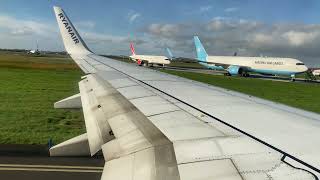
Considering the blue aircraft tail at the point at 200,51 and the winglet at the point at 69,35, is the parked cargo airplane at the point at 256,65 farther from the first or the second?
the winglet at the point at 69,35

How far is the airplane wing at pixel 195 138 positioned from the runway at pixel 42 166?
9.38 ft

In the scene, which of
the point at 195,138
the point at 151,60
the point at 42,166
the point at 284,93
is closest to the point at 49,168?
the point at 42,166

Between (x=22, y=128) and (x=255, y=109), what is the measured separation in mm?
10126

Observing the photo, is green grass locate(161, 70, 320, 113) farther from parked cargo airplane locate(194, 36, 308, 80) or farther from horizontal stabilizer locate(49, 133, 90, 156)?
horizontal stabilizer locate(49, 133, 90, 156)

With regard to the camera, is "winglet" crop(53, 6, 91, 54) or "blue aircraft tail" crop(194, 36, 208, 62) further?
"blue aircraft tail" crop(194, 36, 208, 62)

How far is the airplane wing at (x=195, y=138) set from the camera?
7.05ft

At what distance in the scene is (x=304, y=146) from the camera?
237 cm

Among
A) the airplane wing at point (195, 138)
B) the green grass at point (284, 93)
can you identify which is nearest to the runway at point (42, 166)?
the airplane wing at point (195, 138)

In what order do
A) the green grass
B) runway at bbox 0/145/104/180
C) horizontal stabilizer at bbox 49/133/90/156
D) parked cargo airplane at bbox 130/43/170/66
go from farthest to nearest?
parked cargo airplane at bbox 130/43/170/66 → the green grass → runway at bbox 0/145/104/180 → horizontal stabilizer at bbox 49/133/90/156

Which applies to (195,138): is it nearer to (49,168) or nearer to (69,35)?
(49,168)

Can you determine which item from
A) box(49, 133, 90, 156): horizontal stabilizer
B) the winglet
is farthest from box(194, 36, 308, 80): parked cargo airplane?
box(49, 133, 90, 156): horizontal stabilizer

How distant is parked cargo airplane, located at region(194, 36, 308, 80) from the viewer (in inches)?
A: 2175

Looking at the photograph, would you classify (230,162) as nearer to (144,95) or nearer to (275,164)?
(275,164)

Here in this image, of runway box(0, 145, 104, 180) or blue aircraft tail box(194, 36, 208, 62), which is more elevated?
blue aircraft tail box(194, 36, 208, 62)
